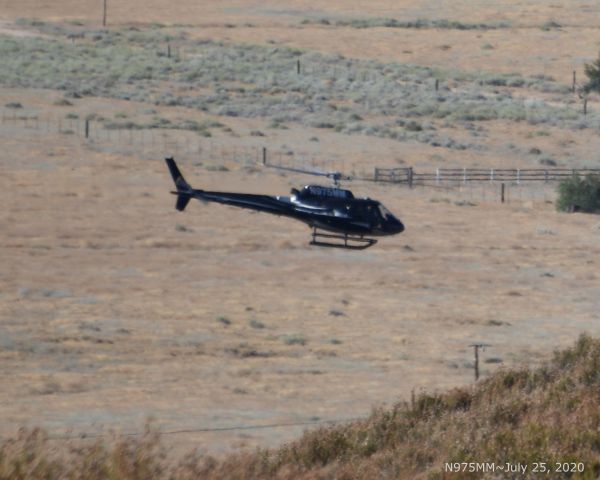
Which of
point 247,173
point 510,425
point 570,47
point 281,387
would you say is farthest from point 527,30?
point 510,425

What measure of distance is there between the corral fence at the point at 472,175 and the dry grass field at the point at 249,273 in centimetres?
75

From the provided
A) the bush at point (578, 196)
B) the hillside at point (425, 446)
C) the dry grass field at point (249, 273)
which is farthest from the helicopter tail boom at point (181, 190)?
the bush at point (578, 196)

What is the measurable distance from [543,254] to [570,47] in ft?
165

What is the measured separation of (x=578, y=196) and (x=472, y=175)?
16.5 feet

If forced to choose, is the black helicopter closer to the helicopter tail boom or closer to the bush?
the helicopter tail boom

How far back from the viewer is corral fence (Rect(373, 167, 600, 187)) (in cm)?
4800

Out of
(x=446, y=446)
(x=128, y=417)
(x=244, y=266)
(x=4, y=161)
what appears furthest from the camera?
(x=4, y=161)

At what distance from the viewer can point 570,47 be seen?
86438 millimetres

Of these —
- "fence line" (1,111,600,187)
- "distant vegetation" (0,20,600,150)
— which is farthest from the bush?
"distant vegetation" (0,20,600,150)

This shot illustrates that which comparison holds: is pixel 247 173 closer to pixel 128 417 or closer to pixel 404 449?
pixel 128 417

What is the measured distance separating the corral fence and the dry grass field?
0.75 meters

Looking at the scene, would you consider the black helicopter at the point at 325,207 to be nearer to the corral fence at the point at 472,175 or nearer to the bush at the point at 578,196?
the bush at the point at 578,196

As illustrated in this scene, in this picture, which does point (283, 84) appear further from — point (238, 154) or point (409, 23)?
point (409, 23)

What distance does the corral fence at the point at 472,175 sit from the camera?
4800cm
